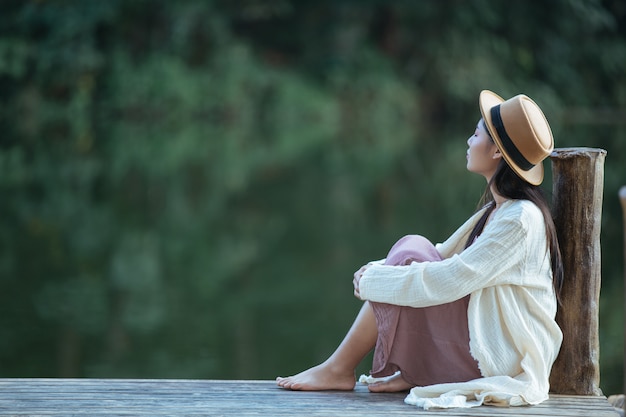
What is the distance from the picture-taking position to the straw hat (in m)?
2.87

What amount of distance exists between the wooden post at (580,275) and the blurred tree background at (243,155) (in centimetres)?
228

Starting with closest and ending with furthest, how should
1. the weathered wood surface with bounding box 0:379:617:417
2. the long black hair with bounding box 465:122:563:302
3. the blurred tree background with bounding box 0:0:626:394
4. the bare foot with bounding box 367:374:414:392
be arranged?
1. the weathered wood surface with bounding box 0:379:617:417
2. the long black hair with bounding box 465:122:563:302
3. the bare foot with bounding box 367:374:414:392
4. the blurred tree background with bounding box 0:0:626:394

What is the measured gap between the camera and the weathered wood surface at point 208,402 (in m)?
2.79

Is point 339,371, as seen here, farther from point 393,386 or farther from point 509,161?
point 509,161

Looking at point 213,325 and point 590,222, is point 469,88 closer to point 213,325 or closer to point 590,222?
point 213,325

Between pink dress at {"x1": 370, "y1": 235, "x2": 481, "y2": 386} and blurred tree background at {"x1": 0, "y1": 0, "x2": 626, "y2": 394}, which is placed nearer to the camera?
pink dress at {"x1": 370, "y1": 235, "x2": 481, "y2": 386}

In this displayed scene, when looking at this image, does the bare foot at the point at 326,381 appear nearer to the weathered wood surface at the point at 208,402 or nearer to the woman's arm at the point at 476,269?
the weathered wood surface at the point at 208,402

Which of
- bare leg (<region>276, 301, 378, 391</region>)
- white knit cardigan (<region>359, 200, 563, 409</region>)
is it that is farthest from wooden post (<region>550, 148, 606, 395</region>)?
bare leg (<region>276, 301, 378, 391</region>)

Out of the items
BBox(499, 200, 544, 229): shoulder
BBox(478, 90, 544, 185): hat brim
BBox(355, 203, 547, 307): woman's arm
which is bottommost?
BBox(355, 203, 547, 307): woman's arm

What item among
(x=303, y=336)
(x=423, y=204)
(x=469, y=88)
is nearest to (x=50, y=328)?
(x=303, y=336)

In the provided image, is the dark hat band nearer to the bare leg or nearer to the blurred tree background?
the bare leg

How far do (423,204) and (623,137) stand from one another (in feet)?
32.1

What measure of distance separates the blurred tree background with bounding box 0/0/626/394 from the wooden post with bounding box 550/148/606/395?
2.28 meters

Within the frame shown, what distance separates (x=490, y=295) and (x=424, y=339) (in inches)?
9.2
